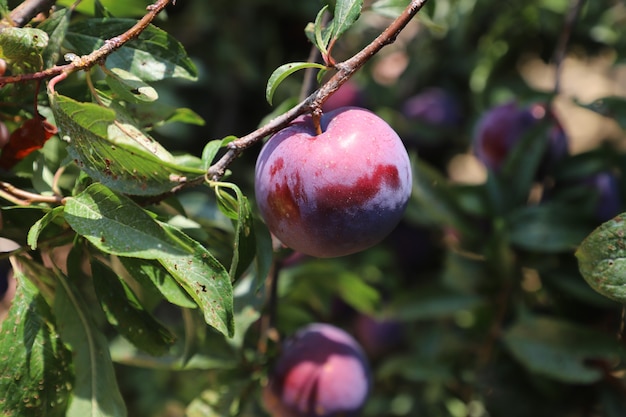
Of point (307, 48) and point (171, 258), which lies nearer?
point (171, 258)

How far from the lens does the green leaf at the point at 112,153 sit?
0.50 meters

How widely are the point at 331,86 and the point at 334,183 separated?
0.08 meters

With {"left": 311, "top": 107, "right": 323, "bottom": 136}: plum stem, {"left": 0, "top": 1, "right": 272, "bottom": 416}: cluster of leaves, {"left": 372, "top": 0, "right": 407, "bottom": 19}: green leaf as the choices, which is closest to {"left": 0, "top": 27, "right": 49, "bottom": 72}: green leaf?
{"left": 0, "top": 1, "right": 272, "bottom": 416}: cluster of leaves

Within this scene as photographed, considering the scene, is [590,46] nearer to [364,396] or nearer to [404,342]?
[404,342]

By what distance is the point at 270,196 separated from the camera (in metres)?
0.56

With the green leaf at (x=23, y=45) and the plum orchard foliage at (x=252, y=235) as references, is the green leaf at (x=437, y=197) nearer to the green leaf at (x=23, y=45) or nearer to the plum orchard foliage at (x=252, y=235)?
the plum orchard foliage at (x=252, y=235)

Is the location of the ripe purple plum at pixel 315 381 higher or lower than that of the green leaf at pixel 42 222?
lower

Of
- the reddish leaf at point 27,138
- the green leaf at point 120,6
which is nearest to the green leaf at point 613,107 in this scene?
the green leaf at point 120,6

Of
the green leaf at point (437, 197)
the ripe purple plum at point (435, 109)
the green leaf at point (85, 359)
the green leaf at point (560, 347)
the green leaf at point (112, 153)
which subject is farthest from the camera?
the ripe purple plum at point (435, 109)

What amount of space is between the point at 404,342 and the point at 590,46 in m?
0.74

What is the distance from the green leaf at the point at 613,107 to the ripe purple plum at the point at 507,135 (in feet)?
0.34

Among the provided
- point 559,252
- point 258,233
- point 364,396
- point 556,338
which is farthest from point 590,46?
point 258,233

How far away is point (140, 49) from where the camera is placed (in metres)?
0.63

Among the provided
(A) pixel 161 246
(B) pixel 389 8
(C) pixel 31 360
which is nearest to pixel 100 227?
(A) pixel 161 246
